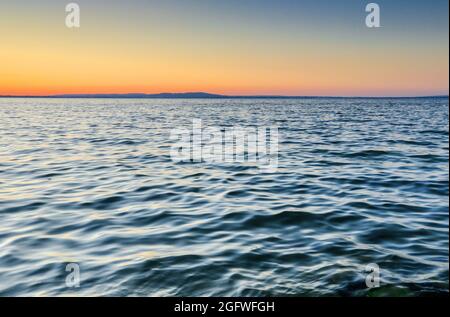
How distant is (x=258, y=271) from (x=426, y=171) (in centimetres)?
1154

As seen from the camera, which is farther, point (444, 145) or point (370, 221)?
point (444, 145)

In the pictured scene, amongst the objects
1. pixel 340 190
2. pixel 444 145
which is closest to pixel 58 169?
pixel 340 190

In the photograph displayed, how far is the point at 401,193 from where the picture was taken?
43.1 feet

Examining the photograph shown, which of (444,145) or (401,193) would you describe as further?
(444,145)

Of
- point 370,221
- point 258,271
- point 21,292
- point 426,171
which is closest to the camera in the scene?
point 21,292

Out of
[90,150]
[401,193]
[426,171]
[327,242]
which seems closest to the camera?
[327,242]

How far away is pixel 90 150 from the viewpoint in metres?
23.3

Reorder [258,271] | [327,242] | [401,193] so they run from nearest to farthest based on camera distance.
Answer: [258,271] < [327,242] < [401,193]

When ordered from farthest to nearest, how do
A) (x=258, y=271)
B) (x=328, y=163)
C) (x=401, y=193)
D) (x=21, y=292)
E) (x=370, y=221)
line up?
1. (x=328, y=163)
2. (x=401, y=193)
3. (x=370, y=221)
4. (x=258, y=271)
5. (x=21, y=292)

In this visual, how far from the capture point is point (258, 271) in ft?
25.0

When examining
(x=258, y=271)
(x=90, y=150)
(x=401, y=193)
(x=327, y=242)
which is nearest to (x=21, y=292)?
(x=258, y=271)
